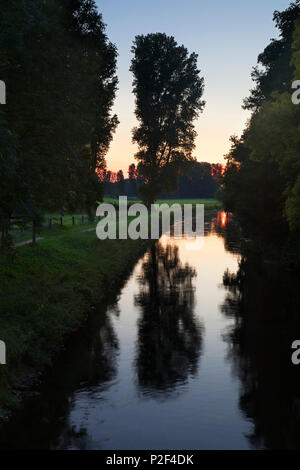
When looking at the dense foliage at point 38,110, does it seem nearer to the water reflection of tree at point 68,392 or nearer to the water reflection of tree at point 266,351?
the water reflection of tree at point 68,392

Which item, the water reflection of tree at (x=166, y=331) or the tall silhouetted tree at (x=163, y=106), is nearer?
the water reflection of tree at (x=166, y=331)

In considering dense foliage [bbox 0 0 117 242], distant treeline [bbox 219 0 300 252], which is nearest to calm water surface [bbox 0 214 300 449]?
dense foliage [bbox 0 0 117 242]

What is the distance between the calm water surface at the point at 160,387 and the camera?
10.7 m

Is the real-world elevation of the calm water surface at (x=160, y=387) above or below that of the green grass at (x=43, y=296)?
below

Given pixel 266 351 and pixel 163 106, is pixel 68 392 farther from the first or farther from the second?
pixel 163 106

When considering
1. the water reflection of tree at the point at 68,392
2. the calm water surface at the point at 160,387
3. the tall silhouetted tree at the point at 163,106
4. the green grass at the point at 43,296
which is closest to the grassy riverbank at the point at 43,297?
the green grass at the point at 43,296

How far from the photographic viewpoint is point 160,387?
44.2 feet

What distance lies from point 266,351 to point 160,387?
→ 15.1 feet

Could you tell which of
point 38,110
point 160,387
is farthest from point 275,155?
point 160,387

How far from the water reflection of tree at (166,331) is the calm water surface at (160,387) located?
0.04 meters

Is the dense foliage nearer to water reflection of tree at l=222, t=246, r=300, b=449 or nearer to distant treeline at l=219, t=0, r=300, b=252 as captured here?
water reflection of tree at l=222, t=246, r=300, b=449

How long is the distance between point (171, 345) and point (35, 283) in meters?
6.96

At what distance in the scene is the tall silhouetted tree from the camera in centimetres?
5981

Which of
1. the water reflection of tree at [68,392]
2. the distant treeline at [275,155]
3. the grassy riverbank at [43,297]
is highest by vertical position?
the distant treeline at [275,155]
